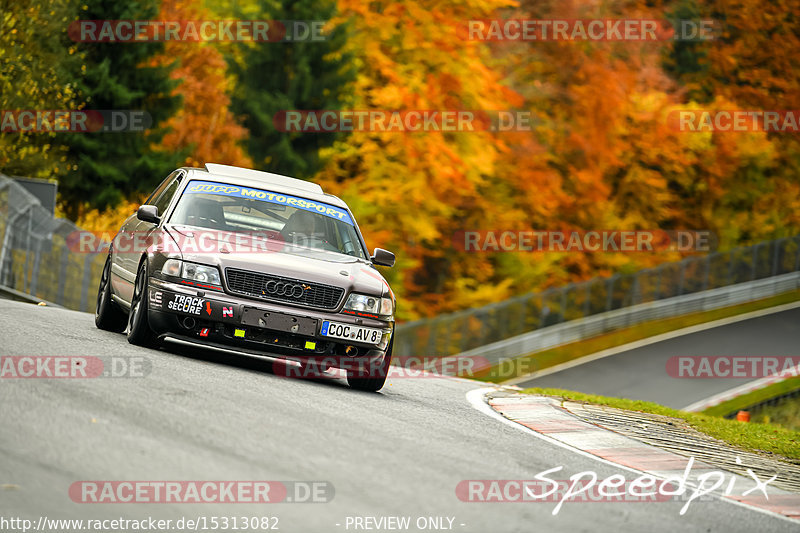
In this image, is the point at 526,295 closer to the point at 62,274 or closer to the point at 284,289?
the point at 62,274

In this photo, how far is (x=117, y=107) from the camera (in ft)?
111

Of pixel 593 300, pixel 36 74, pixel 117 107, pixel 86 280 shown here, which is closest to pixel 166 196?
pixel 86 280

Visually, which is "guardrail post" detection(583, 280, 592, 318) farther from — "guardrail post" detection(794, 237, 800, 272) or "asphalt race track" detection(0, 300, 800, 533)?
"asphalt race track" detection(0, 300, 800, 533)

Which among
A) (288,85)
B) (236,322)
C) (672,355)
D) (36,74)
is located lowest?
(672,355)

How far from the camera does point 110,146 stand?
3447 cm

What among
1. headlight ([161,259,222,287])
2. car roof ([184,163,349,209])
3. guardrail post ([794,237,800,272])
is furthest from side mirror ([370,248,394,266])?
guardrail post ([794,237,800,272])

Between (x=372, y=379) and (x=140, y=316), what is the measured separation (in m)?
2.11

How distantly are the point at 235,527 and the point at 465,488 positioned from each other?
5.08 feet

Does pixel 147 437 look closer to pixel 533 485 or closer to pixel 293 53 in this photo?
pixel 533 485

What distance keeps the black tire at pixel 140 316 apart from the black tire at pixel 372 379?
1808mm

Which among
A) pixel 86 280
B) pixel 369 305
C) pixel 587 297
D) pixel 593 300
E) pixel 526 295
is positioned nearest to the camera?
pixel 369 305

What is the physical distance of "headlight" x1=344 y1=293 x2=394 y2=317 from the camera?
385 inches

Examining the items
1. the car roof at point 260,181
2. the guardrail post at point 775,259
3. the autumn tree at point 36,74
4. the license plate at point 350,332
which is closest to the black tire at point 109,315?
the car roof at point 260,181

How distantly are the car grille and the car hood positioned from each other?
44mm
